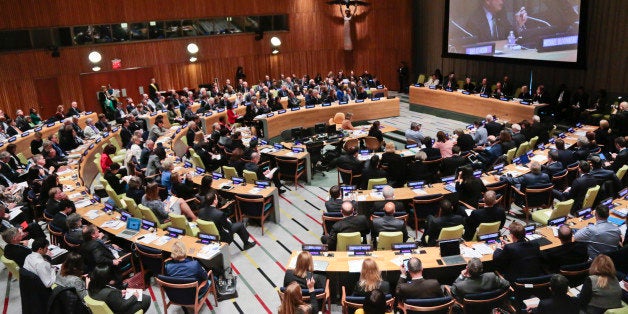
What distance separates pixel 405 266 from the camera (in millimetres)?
6488

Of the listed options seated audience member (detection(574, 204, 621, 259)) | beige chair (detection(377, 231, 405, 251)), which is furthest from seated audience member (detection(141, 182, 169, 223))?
seated audience member (detection(574, 204, 621, 259))

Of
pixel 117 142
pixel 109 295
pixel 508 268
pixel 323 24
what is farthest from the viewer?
pixel 323 24

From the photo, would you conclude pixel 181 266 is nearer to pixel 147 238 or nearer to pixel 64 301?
pixel 64 301

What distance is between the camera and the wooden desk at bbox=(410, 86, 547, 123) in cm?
1595

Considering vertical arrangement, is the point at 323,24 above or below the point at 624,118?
above

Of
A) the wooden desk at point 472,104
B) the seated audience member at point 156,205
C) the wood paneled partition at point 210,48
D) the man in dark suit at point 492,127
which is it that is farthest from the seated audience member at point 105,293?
the wood paneled partition at point 210,48

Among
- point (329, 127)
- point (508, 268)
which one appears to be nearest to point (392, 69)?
point (329, 127)

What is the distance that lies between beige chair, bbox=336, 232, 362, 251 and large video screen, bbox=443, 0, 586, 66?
12386 millimetres

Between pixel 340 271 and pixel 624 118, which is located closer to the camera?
pixel 340 271

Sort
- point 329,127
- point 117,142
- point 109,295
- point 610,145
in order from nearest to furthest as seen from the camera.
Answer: point 109,295 → point 610,145 → point 329,127 → point 117,142

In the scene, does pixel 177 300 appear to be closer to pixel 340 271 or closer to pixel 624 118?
pixel 340 271

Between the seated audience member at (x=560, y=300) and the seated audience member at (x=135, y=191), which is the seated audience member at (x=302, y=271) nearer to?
the seated audience member at (x=560, y=300)

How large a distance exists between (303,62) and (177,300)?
20.0m

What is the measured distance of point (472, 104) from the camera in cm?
1772
